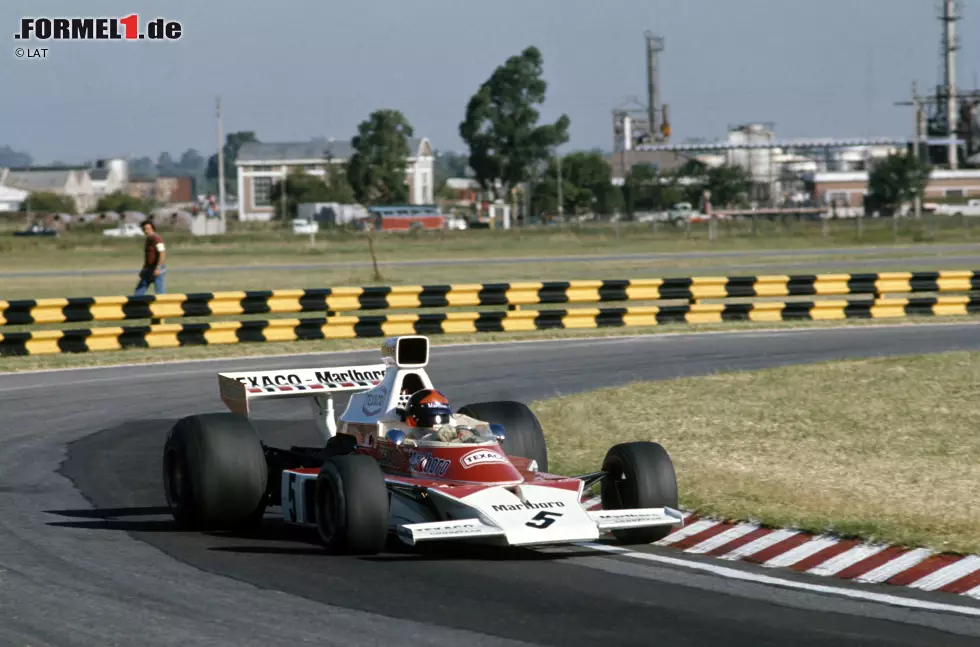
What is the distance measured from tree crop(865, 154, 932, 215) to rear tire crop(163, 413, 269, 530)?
9670 centimetres

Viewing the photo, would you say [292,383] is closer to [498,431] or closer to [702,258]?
[498,431]

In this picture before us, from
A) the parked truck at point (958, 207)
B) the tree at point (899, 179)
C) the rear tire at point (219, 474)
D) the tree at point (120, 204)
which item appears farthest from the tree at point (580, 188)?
the rear tire at point (219, 474)

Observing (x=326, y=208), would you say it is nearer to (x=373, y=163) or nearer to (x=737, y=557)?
(x=373, y=163)

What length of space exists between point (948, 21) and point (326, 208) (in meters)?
52.6

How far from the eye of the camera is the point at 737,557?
29.2 ft

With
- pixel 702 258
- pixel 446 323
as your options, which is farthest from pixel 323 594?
pixel 702 258

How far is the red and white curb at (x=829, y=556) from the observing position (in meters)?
8.16

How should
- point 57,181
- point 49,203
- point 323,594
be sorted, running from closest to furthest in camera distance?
point 323,594
point 49,203
point 57,181

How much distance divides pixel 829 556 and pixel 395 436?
2830mm

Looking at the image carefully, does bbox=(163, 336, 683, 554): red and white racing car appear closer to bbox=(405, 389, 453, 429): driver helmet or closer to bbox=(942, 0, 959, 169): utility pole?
bbox=(405, 389, 453, 429): driver helmet

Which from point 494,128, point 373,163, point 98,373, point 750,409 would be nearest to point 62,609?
point 750,409

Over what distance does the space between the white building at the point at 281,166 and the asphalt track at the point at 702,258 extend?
102 metres

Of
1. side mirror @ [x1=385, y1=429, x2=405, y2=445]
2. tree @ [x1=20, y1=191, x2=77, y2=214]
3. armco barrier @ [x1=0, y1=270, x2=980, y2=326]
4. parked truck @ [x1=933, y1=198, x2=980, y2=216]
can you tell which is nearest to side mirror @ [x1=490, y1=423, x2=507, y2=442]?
side mirror @ [x1=385, y1=429, x2=405, y2=445]

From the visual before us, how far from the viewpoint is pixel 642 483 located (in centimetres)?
928
